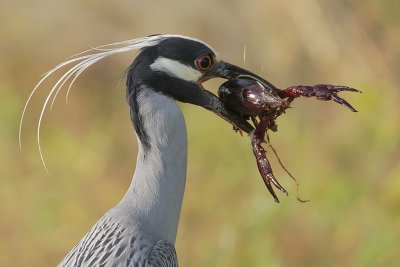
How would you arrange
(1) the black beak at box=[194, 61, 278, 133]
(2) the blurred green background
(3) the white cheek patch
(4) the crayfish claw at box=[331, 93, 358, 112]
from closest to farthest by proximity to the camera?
(4) the crayfish claw at box=[331, 93, 358, 112] < (3) the white cheek patch < (1) the black beak at box=[194, 61, 278, 133] < (2) the blurred green background

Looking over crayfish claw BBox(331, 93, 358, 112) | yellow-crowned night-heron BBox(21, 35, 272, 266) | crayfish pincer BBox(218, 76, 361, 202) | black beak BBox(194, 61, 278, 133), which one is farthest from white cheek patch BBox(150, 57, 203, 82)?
crayfish claw BBox(331, 93, 358, 112)

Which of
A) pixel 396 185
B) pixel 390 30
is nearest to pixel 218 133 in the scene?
pixel 396 185

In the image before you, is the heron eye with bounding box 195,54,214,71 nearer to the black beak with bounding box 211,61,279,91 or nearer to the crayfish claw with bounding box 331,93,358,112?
the black beak with bounding box 211,61,279,91

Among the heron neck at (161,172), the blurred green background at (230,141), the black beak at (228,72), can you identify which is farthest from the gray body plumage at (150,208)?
the blurred green background at (230,141)

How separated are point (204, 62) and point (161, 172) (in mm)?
549

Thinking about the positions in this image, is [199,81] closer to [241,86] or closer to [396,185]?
[241,86]

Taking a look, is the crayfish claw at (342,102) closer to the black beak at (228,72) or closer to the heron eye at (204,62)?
the black beak at (228,72)

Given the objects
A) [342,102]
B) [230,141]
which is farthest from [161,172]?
[230,141]

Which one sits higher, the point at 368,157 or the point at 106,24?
the point at 106,24

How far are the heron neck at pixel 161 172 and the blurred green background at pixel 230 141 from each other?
2294 millimetres

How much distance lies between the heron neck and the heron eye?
8.0 inches

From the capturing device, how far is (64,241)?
809 centimetres

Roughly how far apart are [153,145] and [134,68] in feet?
1.21

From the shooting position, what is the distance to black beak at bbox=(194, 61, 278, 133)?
15.3 feet
